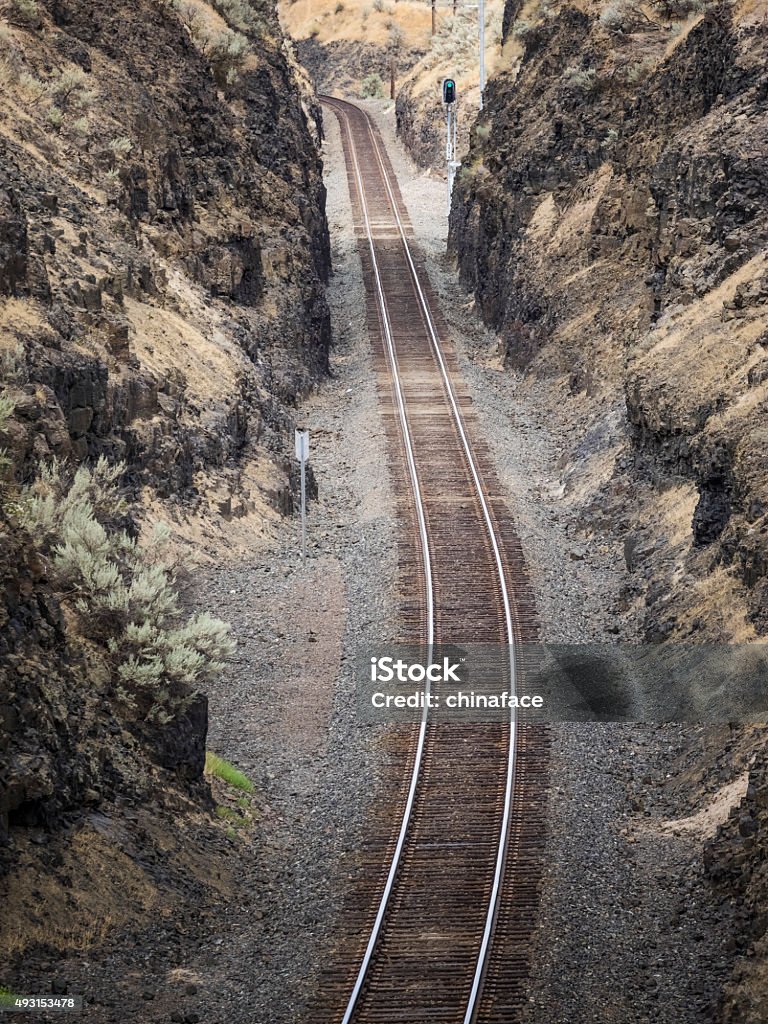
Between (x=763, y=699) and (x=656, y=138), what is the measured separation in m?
23.5

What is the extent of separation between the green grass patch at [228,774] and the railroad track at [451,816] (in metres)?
2.09

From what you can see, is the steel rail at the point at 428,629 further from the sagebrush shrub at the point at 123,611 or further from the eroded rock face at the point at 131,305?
the sagebrush shrub at the point at 123,611

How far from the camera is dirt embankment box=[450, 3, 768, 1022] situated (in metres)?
22.2

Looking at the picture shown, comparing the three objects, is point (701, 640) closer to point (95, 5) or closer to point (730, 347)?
point (730, 347)

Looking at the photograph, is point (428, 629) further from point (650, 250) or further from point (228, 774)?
point (650, 250)

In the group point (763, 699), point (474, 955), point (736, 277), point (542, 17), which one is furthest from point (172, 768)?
point (542, 17)

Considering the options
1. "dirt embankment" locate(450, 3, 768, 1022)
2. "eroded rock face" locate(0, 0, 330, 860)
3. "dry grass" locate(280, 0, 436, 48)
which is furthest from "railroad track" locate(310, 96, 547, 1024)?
"dry grass" locate(280, 0, 436, 48)

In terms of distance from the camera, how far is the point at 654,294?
3466 centimetres

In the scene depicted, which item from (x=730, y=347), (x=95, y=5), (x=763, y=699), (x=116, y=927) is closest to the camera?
(x=116, y=927)

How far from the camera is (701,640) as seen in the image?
71.8ft

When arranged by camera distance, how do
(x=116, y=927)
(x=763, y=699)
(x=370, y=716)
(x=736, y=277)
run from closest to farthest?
1. (x=116, y=927)
2. (x=763, y=699)
3. (x=370, y=716)
4. (x=736, y=277)

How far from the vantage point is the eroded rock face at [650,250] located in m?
24.3

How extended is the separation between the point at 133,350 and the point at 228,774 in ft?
40.3

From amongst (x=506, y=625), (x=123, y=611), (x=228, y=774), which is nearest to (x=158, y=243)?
(x=506, y=625)
